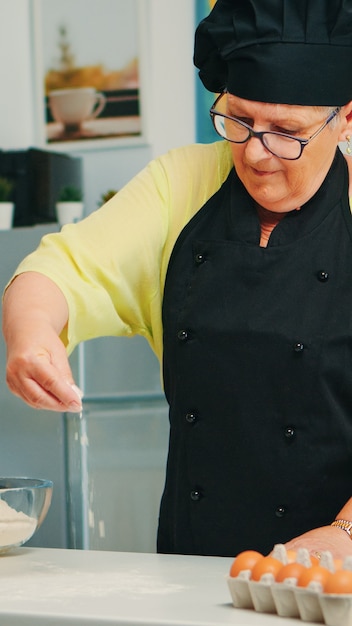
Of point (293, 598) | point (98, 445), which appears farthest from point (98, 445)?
point (293, 598)

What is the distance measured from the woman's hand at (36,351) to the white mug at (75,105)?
2.18 metres

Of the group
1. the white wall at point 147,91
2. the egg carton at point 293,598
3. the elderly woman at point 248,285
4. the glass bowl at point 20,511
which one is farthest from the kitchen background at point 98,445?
the egg carton at point 293,598

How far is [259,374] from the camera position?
159 cm

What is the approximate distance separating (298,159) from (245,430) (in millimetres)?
412

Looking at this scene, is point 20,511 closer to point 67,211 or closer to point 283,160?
point 283,160

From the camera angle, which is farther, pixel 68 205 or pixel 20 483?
pixel 68 205

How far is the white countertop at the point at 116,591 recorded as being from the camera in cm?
108

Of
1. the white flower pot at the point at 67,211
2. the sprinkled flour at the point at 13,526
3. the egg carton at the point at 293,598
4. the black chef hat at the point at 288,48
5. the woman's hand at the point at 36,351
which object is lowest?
the sprinkled flour at the point at 13,526

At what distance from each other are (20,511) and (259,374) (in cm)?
41

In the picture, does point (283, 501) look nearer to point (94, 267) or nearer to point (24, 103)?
point (94, 267)

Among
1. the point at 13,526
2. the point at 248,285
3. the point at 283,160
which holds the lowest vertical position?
the point at 13,526

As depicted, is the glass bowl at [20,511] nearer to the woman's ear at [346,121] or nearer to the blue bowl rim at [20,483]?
the blue bowl rim at [20,483]

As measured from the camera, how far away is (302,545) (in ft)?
4.35

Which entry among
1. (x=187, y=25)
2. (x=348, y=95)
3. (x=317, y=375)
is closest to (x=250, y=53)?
(x=348, y=95)
